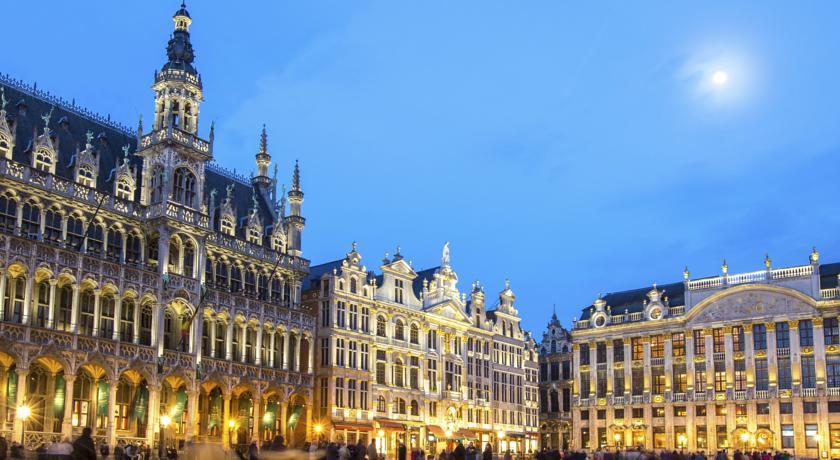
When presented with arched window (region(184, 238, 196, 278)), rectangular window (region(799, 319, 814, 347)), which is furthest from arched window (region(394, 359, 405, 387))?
rectangular window (region(799, 319, 814, 347))

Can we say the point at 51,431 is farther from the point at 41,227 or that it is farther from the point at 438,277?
the point at 438,277

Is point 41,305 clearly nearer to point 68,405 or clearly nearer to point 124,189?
point 68,405

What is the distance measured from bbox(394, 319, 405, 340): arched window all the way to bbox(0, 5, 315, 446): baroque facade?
1162 cm

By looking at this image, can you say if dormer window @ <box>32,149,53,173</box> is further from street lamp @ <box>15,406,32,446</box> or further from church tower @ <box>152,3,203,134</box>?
street lamp @ <box>15,406,32,446</box>

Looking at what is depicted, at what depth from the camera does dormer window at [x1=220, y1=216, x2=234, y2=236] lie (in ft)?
234

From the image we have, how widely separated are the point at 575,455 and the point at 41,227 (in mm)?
33081

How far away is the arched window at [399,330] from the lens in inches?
A: 3419

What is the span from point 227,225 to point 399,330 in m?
22.0

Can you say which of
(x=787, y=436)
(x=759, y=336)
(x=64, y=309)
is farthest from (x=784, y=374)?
(x=64, y=309)

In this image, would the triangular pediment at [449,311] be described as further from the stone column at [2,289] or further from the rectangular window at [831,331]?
the stone column at [2,289]

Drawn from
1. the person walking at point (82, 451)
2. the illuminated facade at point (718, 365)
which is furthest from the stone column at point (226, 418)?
the illuminated facade at point (718, 365)

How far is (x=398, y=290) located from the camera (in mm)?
87875

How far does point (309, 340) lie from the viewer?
252 feet

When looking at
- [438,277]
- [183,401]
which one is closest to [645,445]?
[438,277]
